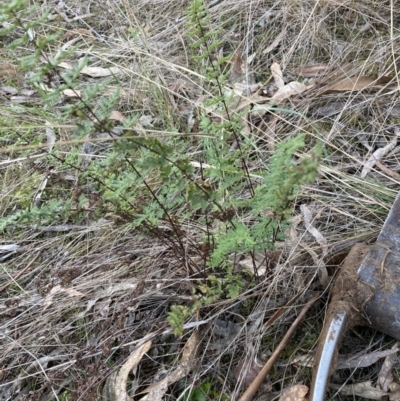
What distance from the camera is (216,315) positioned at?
174cm

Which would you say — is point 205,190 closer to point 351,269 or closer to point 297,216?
point 351,269

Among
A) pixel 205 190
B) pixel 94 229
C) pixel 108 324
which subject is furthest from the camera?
pixel 94 229

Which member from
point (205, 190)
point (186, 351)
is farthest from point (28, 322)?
point (205, 190)

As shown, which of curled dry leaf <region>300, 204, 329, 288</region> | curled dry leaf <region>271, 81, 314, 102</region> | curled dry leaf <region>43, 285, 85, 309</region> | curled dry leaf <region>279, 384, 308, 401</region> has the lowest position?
curled dry leaf <region>279, 384, 308, 401</region>

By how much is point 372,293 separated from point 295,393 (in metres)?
0.38

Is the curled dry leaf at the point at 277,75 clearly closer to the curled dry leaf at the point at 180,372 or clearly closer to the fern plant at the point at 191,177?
the fern plant at the point at 191,177

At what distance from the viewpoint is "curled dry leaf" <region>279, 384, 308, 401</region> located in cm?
149

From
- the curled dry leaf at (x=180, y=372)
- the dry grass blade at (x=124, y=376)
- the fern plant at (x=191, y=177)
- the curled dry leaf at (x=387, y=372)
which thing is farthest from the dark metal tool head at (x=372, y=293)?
the dry grass blade at (x=124, y=376)

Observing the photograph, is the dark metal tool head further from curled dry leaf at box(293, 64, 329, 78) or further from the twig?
the twig

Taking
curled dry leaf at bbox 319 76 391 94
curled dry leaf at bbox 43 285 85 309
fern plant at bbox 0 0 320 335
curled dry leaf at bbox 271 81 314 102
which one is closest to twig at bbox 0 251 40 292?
curled dry leaf at bbox 43 285 85 309

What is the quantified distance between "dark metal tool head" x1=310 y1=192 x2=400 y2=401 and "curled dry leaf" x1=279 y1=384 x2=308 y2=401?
10cm

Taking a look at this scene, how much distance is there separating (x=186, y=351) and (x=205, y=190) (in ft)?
1.98

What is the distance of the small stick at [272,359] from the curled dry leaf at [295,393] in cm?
8

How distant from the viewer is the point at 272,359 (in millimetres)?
1616
